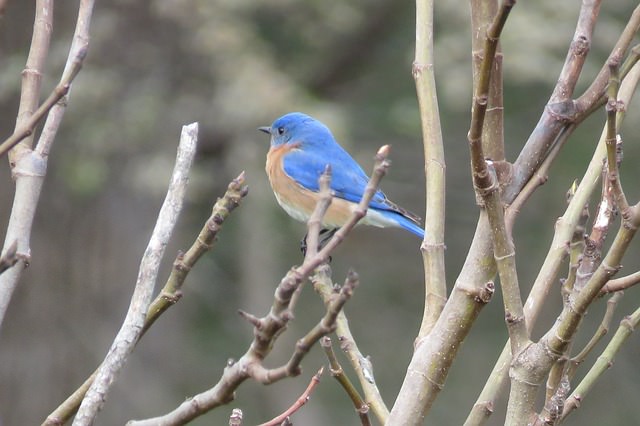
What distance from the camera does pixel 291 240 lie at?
9.43 metres

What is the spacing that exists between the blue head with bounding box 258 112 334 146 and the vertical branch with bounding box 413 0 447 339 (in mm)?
3056

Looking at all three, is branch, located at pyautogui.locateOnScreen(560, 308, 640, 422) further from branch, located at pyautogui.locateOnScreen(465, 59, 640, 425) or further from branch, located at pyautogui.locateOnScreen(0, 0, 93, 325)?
Answer: branch, located at pyautogui.locateOnScreen(0, 0, 93, 325)

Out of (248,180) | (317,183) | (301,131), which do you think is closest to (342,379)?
(317,183)

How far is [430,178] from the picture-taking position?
83.5 inches

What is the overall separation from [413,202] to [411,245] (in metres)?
0.67

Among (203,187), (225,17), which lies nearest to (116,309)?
(203,187)

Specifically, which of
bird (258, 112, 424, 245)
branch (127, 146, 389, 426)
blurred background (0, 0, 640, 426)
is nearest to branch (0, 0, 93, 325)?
branch (127, 146, 389, 426)

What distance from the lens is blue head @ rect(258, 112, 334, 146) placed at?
5.24 metres

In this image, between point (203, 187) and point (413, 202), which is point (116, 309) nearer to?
point (203, 187)

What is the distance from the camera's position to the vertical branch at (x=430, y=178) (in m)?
2.10

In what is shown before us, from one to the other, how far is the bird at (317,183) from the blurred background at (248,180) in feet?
4.89

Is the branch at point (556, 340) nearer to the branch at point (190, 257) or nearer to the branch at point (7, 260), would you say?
the branch at point (190, 257)

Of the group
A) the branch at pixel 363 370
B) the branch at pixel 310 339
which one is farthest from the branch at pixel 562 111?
the branch at pixel 310 339

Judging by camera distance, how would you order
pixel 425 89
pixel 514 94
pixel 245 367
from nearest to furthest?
pixel 245 367, pixel 425 89, pixel 514 94
